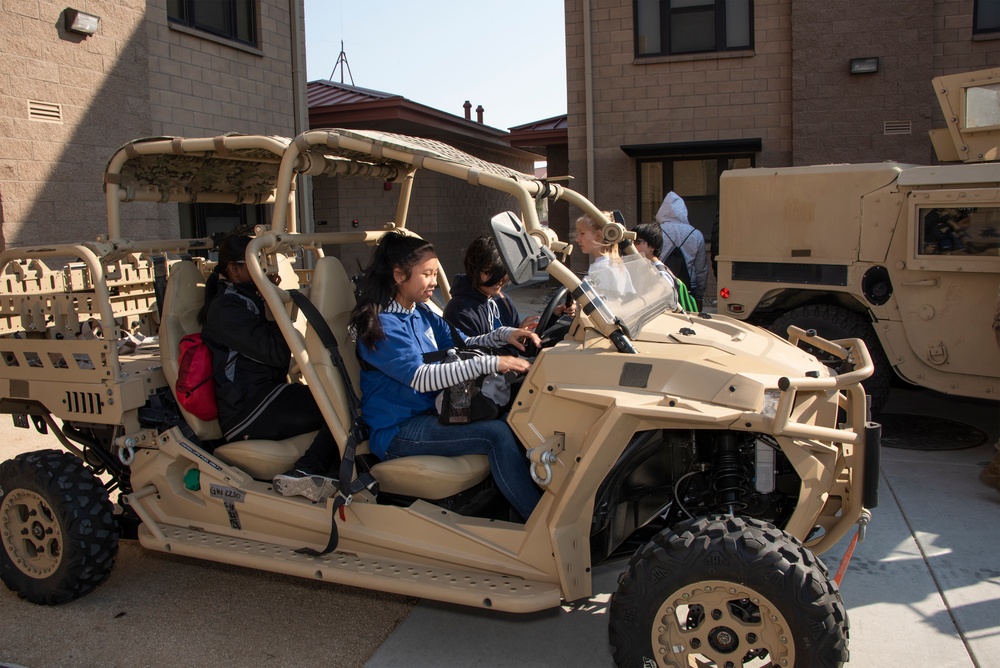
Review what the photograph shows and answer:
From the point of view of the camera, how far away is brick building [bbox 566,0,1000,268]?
39.1 ft

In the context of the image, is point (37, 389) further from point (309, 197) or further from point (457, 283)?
point (309, 197)

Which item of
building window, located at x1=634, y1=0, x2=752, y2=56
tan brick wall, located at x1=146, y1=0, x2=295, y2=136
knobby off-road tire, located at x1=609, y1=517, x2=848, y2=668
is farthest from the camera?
building window, located at x1=634, y1=0, x2=752, y2=56

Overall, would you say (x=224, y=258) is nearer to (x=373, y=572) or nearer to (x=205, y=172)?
(x=205, y=172)

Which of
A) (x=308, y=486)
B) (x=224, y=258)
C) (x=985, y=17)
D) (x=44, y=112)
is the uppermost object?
(x=985, y=17)

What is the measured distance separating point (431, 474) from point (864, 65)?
1087 centimetres

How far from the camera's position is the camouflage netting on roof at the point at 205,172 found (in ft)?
14.5

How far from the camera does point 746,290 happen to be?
23.6ft

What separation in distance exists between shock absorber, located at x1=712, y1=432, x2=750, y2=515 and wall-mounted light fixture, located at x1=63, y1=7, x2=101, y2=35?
27.0ft

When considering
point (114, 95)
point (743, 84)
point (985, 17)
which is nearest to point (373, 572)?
point (114, 95)

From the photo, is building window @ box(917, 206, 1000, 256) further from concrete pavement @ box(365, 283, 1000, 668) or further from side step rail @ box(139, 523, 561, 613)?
side step rail @ box(139, 523, 561, 613)

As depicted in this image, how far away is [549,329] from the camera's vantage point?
4.22 metres

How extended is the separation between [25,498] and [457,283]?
2.44m

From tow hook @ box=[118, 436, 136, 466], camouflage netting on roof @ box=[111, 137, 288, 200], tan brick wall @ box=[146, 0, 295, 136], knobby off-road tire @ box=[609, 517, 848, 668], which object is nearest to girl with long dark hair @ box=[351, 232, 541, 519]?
knobby off-road tire @ box=[609, 517, 848, 668]

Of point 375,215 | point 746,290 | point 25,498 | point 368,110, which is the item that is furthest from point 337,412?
point 375,215
